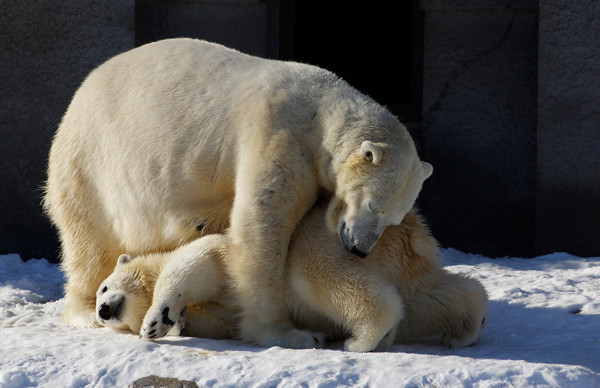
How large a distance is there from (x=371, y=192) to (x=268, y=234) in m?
0.42

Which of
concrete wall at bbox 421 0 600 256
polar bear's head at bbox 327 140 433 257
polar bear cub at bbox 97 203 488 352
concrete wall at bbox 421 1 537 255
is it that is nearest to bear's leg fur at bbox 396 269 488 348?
polar bear cub at bbox 97 203 488 352

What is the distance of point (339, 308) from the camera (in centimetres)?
323

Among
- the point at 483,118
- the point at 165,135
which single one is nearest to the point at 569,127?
the point at 483,118

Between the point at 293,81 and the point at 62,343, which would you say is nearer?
the point at 62,343

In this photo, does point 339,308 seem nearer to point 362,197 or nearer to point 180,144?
point 362,197

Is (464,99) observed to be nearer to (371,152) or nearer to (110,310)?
(371,152)

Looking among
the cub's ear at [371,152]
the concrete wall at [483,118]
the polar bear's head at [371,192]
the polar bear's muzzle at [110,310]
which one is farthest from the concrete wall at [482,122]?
the polar bear's muzzle at [110,310]

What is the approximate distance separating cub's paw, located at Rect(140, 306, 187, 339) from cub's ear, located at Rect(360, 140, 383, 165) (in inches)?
37.4

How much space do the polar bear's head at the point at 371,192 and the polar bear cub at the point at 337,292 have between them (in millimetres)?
133

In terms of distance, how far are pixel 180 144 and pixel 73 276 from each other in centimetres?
90

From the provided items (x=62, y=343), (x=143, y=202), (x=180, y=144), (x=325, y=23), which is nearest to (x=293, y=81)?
(x=180, y=144)

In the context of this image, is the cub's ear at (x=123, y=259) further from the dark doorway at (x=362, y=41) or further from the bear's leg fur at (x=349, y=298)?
the dark doorway at (x=362, y=41)

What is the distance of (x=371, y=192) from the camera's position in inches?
125

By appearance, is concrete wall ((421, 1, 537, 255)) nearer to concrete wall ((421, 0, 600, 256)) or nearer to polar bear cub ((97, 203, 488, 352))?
concrete wall ((421, 0, 600, 256))
